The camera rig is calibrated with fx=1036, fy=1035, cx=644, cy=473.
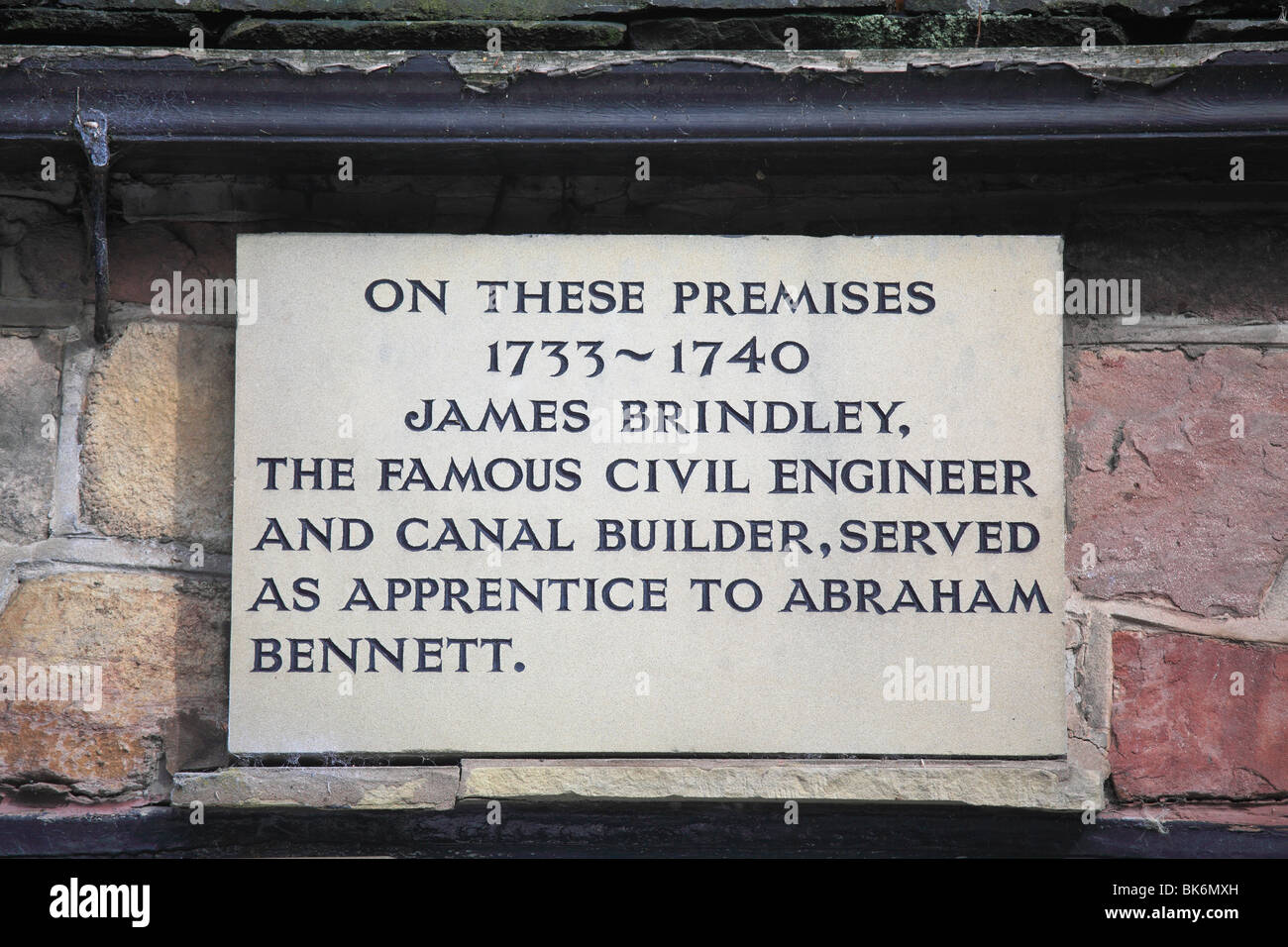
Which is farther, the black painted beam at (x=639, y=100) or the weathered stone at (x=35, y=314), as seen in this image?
the weathered stone at (x=35, y=314)

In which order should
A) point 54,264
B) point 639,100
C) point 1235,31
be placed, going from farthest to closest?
point 54,264 < point 1235,31 < point 639,100

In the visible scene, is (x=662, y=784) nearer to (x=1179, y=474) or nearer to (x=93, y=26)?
(x=1179, y=474)

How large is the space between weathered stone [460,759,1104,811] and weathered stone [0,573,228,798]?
1.86 ft

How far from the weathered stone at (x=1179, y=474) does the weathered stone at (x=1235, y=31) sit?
58cm

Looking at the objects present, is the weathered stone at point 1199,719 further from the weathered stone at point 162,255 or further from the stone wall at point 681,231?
the weathered stone at point 162,255

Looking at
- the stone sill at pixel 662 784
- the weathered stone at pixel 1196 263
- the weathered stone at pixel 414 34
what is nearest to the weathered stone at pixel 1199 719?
the stone sill at pixel 662 784

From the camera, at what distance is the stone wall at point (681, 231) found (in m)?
1.96

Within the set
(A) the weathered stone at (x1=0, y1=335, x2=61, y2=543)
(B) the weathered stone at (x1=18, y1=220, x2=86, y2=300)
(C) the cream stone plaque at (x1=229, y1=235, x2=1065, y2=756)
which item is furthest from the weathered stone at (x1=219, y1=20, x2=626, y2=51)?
(A) the weathered stone at (x1=0, y1=335, x2=61, y2=543)

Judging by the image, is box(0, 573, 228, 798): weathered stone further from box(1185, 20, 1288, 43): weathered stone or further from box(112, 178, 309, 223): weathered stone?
box(1185, 20, 1288, 43): weathered stone

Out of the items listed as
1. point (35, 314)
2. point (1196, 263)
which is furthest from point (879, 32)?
point (35, 314)

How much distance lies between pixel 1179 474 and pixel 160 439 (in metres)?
1.99

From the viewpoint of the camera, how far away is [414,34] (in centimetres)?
196

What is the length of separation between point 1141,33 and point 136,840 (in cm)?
243

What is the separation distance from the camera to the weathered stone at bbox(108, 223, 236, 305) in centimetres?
204
